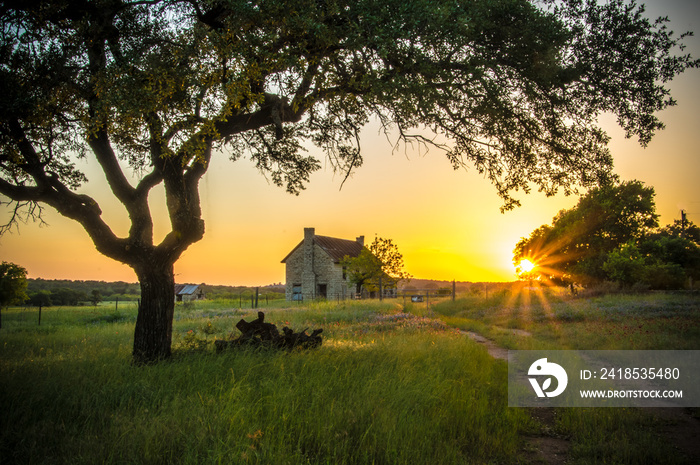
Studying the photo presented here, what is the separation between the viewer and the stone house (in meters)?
→ 43.4

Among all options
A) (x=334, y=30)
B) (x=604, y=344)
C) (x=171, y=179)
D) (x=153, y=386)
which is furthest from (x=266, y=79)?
(x=604, y=344)

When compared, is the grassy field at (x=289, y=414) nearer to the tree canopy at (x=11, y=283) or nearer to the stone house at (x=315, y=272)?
the tree canopy at (x=11, y=283)

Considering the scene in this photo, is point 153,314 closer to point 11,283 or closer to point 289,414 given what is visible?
point 289,414

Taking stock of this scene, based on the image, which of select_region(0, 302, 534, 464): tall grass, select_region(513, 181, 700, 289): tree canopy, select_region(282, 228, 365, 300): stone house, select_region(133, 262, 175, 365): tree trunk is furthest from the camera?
select_region(282, 228, 365, 300): stone house

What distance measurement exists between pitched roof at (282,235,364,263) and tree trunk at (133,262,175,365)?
3543 cm

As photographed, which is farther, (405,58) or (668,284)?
(668,284)

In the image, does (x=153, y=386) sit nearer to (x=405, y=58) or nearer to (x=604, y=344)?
(x=405, y=58)

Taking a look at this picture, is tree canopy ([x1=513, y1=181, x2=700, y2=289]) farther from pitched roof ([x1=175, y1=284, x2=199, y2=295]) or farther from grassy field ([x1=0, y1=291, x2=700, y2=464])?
pitched roof ([x1=175, y1=284, x2=199, y2=295])

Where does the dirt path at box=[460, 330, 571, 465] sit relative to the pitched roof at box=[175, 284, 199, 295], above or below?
above

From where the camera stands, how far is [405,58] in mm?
6918

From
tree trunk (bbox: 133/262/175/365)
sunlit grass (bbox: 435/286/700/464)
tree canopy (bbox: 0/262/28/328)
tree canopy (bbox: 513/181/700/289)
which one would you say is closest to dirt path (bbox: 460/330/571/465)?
sunlit grass (bbox: 435/286/700/464)

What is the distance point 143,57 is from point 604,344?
13022 mm

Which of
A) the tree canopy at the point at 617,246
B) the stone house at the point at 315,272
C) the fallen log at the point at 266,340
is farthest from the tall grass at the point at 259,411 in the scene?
the stone house at the point at 315,272

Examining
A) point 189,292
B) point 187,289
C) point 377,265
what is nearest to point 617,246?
point 377,265
